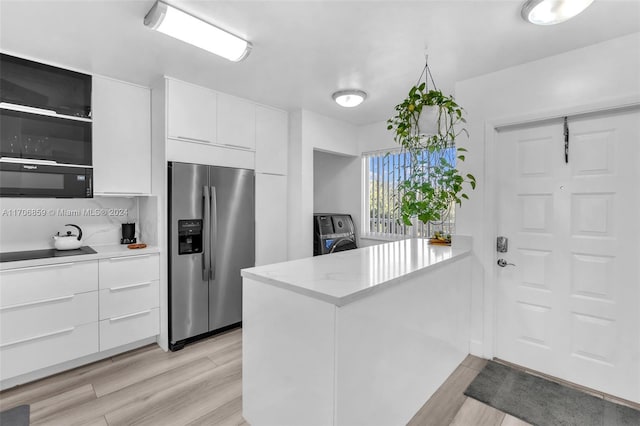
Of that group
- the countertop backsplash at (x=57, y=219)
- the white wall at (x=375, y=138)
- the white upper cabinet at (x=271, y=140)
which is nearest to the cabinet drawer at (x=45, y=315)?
the countertop backsplash at (x=57, y=219)

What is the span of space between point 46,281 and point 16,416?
857mm

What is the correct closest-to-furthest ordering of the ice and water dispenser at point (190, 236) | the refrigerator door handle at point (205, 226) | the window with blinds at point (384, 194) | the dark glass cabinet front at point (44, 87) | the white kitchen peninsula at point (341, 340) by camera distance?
the white kitchen peninsula at point (341, 340) < the dark glass cabinet front at point (44, 87) < the ice and water dispenser at point (190, 236) < the refrigerator door handle at point (205, 226) < the window with blinds at point (384, 194)

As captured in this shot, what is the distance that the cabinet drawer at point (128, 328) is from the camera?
8.30 ft

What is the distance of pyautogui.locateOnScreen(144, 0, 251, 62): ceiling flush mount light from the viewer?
5.71ft

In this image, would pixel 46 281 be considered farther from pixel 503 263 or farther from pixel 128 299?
pixel 503 263

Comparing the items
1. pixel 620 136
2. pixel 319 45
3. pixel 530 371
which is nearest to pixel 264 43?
pixel 319 45

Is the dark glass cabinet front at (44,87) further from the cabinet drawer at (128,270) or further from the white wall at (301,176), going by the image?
the white wall at (301,176)

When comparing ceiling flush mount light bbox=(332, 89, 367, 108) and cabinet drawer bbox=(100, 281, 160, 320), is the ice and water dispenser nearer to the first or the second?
cabinet drawer bbox=(100, 281, 160, 320)

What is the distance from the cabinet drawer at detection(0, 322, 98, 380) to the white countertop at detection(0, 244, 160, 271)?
0.53 m

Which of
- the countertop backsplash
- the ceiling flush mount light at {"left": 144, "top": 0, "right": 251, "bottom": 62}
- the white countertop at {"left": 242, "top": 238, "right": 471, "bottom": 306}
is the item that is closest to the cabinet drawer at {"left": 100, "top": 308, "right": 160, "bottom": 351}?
the countertop backsplash

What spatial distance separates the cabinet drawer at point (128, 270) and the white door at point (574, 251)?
309cm

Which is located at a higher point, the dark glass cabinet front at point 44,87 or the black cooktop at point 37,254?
the dark glass cabinet front at point 44,87

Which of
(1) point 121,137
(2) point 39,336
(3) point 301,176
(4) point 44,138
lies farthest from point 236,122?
(2) point 39,336

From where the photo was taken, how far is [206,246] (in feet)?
9.57
